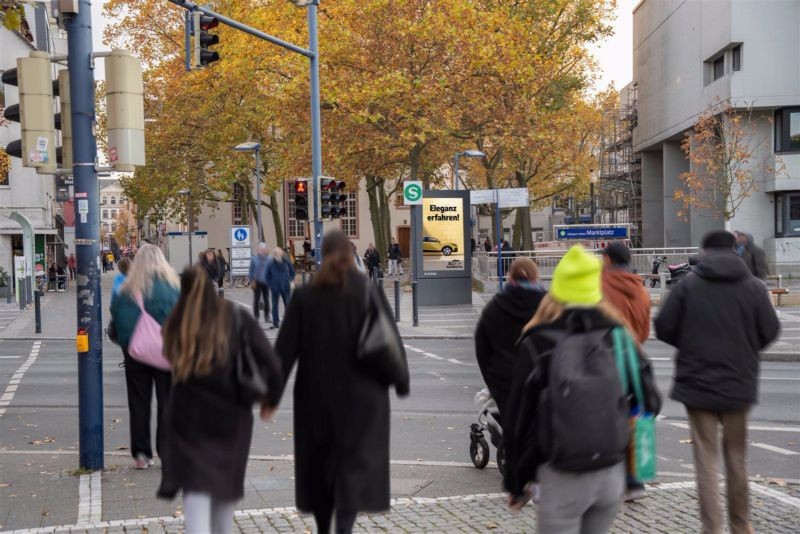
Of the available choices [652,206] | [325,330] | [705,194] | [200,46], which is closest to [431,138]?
[705,194]

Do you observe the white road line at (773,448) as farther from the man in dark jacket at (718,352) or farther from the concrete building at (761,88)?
the concrete building at (761,88)

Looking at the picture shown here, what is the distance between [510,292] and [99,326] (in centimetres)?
331

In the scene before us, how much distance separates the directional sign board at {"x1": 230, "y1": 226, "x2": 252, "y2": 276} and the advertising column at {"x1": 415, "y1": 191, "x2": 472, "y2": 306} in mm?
10847

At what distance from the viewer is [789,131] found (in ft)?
127

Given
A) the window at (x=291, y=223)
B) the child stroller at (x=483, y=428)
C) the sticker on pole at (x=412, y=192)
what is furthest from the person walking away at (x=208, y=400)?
the window at (x=291, y=223)

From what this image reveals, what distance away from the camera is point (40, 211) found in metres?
43.9

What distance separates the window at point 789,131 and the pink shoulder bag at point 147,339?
119ft

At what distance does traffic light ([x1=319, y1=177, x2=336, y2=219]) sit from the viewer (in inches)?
788

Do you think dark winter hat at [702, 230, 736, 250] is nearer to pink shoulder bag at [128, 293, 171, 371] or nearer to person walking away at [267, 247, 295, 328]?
pink shoulder bag at [128, 293, 171, 371]

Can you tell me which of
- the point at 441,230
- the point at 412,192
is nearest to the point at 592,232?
the point at 441,230

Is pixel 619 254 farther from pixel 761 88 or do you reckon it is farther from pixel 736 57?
pixel 736 57

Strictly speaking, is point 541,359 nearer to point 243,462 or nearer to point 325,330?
point 325,330

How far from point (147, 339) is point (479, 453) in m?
2.65

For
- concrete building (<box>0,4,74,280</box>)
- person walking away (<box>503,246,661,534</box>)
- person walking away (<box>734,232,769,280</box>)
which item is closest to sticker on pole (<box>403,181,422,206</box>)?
person walking away (<box>734,232,769,280</box>)
